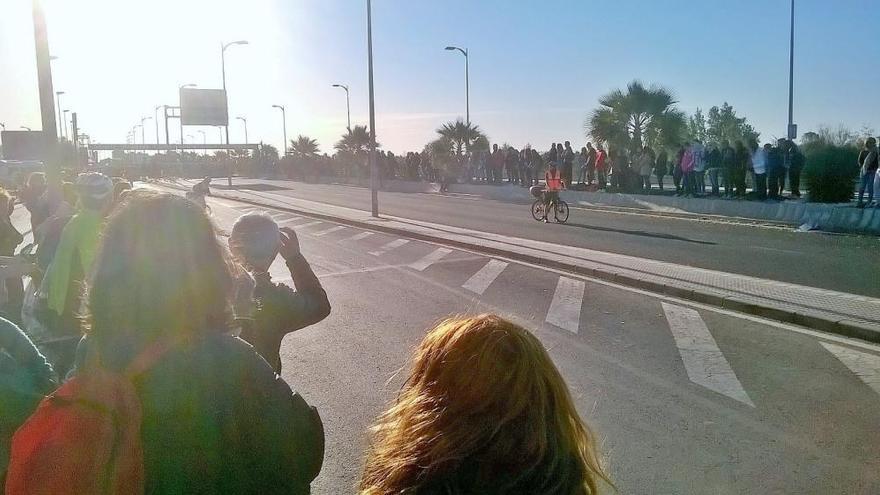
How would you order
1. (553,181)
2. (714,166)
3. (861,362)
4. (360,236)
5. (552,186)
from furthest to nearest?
1. (714,166)
2. (552,186)
3. (553,181)
4. (360,236)
5. (861,362)

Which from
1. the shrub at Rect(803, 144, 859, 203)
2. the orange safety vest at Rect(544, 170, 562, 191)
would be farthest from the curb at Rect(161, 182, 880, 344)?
the shrub at Rect(803, 144, 859, 203)

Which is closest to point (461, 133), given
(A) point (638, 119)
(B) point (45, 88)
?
(A) point (638, 119)

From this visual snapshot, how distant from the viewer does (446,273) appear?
506 inches

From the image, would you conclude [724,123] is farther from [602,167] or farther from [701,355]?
[701,355]

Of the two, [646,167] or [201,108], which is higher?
[201,108]

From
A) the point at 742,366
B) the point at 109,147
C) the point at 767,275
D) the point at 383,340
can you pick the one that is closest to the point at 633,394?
the point at 742,366

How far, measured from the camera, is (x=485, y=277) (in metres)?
12.3

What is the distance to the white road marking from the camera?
45.1ft

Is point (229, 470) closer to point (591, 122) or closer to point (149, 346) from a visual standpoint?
point (149, 346)

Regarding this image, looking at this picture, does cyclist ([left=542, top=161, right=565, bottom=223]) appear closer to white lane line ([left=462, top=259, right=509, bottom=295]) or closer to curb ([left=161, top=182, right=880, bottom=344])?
curb ([left=161, top=182, right=880, bottom=344])

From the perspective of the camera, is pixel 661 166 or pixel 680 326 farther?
pixel 661 166

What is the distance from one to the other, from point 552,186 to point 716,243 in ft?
20.3

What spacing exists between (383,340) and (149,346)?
640 cm

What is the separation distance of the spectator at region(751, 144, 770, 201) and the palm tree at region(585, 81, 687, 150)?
9.90 meters
